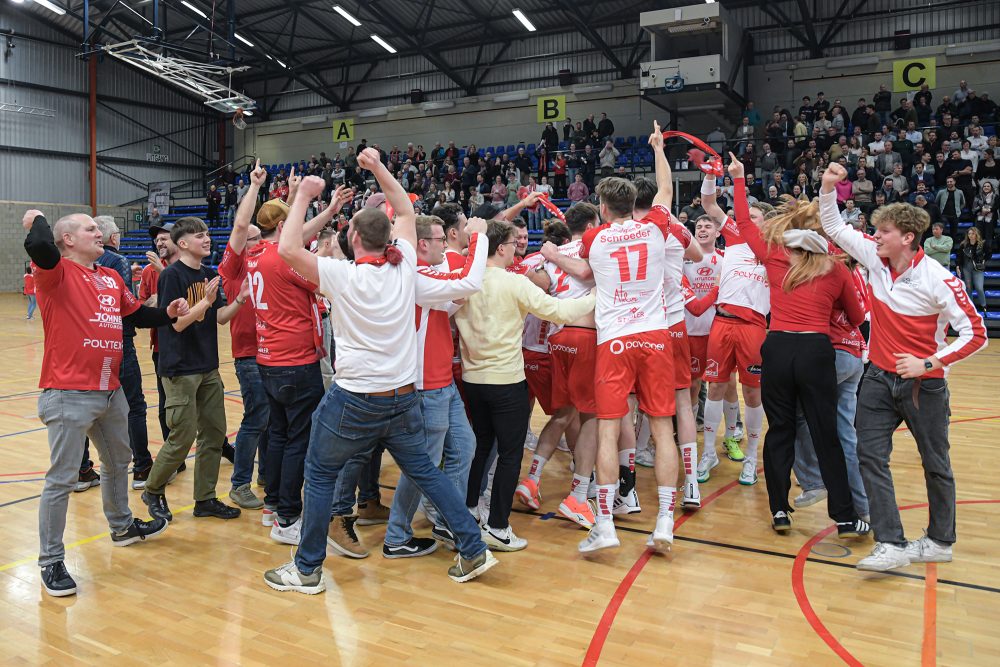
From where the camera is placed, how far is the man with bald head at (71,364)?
3.91m

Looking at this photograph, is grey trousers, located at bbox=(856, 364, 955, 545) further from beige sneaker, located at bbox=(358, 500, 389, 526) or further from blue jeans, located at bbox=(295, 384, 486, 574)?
beige sneaker, located at bbox=(358, 500, 389, 526)

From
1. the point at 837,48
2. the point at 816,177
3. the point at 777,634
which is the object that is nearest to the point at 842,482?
the point at 777,634

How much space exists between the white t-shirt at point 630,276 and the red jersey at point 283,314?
70.0 inches

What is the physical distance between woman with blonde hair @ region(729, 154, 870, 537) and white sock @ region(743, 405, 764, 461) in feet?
3.32

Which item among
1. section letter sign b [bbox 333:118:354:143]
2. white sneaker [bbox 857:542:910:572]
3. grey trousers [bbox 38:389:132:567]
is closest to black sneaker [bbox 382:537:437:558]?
grey trousers [bbox 38:389:132:567]

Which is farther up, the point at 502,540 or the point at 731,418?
the point at 731,418

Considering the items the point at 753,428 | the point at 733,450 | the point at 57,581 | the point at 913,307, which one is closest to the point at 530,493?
the point at 753,428

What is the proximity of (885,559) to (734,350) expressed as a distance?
197 cm

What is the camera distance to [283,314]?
15.0ft

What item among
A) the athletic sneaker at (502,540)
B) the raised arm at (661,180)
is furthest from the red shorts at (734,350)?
the athletic sneaker at (502,540)

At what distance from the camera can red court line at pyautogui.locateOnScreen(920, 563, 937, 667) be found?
3176 mm

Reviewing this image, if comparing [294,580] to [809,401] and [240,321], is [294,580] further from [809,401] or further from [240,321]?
[809,401]

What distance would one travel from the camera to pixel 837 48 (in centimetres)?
2136

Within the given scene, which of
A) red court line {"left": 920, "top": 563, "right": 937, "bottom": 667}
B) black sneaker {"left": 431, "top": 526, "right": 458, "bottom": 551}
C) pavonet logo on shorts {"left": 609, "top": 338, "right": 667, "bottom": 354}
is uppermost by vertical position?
pavonet logo on shorts {"left": 609, "top": 338, "right": 667, "bottom": 354}
